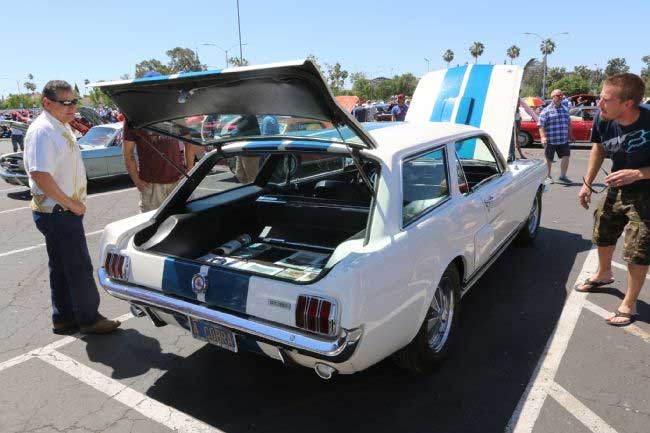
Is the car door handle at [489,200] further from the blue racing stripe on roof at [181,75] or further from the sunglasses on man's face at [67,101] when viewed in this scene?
the sunglasses on man's face at [67,101]

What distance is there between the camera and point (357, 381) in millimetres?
3059

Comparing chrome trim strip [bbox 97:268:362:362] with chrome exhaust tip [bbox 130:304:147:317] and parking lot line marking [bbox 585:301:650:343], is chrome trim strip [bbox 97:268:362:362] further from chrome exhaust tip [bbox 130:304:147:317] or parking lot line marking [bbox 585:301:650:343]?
parking lot line marking [bbox 585:301:650:343]

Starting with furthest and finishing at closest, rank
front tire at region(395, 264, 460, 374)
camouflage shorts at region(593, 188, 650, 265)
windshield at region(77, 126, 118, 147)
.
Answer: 1. windshield at region(77, 126, 118, 147)
2. camouflage shorts at region(593, 188, 650, 265)
3. front tire at region(395, 264, 460, 374)

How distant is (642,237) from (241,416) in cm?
317

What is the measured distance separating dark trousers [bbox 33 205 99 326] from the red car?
15348mm

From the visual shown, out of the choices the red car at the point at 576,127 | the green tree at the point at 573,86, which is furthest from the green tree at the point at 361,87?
the red car at the point at 576,127

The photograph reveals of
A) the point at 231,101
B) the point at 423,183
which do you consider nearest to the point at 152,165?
the point at 231,101

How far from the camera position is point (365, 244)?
8.16 feet

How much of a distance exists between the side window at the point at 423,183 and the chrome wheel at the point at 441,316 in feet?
1.75

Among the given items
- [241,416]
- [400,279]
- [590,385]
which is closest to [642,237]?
[590,385]

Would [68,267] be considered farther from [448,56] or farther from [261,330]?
[448,56]

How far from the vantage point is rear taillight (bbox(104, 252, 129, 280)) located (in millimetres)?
2965

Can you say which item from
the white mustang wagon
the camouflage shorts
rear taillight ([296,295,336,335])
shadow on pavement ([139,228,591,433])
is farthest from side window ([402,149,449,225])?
the camouflage shorts

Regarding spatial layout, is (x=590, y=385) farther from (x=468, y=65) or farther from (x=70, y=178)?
(x=468, y=65)
